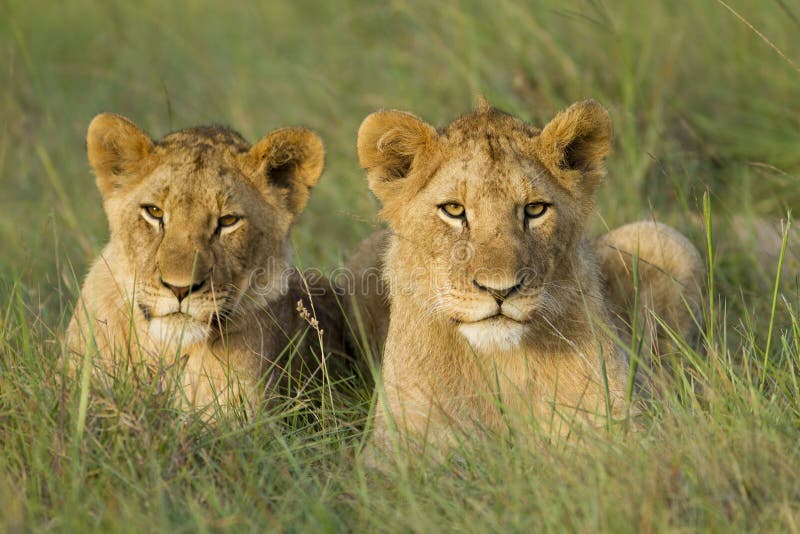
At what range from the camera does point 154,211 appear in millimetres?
4094

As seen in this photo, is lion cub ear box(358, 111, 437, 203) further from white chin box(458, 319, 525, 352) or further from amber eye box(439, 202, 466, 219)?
white chin box(458, 319, 525, 352)

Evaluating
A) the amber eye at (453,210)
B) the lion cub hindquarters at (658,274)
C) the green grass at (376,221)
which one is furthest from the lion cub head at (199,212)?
the lion cub hindquarters at (658,274)

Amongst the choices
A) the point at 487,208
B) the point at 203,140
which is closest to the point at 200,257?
the point at 203,140

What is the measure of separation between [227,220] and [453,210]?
89 cm

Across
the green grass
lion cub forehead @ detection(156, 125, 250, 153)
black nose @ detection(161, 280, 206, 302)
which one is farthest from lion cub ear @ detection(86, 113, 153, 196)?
black nose @ detection(161, 280, 206, 302)

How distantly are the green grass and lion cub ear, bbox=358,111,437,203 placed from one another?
809mm

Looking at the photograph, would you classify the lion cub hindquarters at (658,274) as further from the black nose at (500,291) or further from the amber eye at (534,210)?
the black nose at (500,291)

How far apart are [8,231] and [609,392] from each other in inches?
161

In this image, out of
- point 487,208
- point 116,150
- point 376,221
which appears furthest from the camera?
point 376,221

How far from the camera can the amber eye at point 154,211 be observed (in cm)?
408

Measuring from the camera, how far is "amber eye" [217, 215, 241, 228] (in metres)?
4.11

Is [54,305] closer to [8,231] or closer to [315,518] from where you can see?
[8,231]

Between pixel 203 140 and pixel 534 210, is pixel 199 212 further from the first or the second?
pixel 534 210

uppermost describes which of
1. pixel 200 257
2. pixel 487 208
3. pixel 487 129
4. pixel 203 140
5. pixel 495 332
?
pixel 487 129
